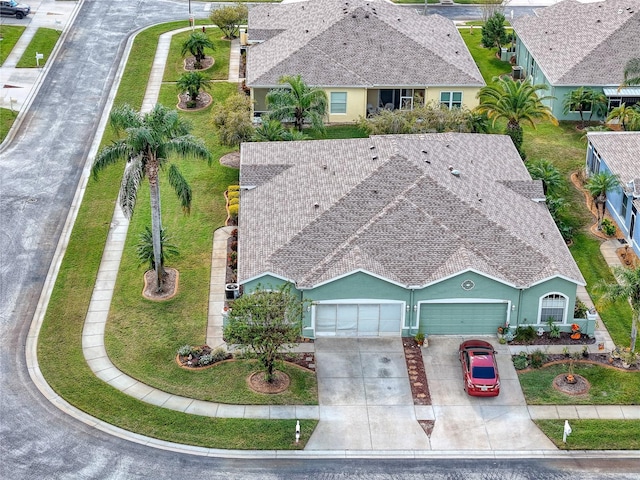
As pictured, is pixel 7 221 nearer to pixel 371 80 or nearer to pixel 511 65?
pixel 371 80

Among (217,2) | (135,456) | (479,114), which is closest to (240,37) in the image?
(217,2)

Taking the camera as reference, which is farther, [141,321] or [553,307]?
[141,321]

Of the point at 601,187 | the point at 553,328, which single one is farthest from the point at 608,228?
the point at 553,328

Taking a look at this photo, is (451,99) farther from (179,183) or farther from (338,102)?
(179,183)

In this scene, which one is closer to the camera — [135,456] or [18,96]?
[135,456]

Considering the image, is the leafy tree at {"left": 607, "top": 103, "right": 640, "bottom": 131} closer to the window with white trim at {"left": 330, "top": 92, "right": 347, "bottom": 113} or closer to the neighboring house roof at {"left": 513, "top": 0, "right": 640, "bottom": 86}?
the neighboring house roof at {"left": 513, "top": 0, "right": 640, "bottom": 86}

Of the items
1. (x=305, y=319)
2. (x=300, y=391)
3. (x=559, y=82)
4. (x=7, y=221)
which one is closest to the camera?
(x=300, y=391)
